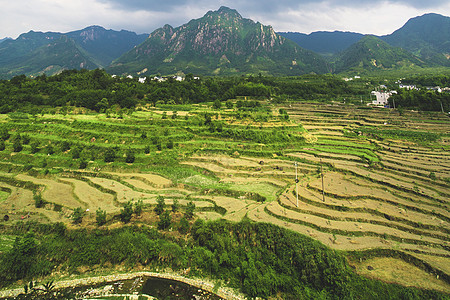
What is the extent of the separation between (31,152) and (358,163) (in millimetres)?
45717

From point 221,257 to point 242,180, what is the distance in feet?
39.9

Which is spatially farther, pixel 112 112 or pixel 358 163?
pixel 112 112

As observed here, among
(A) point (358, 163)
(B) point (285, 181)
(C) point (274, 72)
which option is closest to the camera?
(B) point (285, 181)

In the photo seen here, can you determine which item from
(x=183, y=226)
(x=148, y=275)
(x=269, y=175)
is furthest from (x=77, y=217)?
(x=269, y=175)

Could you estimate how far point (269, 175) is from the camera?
29375 millimetres

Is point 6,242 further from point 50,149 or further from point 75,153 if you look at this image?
point 50,149

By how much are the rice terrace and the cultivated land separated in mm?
132

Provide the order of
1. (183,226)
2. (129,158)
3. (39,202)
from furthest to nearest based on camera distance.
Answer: (129,158), (39,202), (183,226)

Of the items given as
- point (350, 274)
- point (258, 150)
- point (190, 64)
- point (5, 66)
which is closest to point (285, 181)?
point (258, 150)

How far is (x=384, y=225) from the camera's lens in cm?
1922

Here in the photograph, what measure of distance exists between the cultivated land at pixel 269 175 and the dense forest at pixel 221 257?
1341mm

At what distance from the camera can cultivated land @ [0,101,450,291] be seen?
18.1 m

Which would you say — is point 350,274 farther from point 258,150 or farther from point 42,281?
point 258,150

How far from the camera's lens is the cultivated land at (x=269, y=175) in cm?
1806
